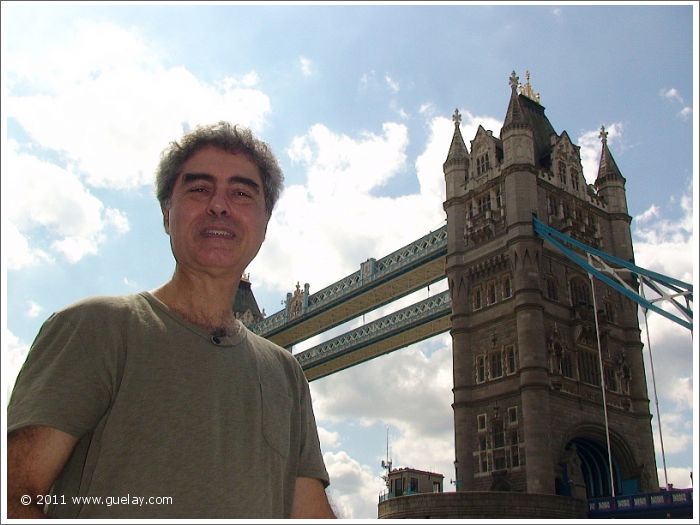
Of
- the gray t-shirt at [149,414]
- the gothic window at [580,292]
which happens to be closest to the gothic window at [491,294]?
the gothic window at [580,292]

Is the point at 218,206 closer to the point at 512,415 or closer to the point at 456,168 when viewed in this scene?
the point at 512,415

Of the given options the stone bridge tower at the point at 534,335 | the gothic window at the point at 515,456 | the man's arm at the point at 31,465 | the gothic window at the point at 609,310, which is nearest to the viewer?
the man's arm at the point at 31,465

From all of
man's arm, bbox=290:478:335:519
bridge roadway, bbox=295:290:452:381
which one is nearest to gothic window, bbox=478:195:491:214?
bridge roadway, bbox=295:290:452:381

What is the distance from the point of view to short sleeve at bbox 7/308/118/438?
2.30 meters

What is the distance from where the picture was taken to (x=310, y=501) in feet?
10.3

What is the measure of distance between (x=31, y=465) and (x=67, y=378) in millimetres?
301

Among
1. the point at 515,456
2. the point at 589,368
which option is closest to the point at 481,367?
the point at 515,456

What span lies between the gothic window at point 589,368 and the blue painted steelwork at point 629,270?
3.61 meters

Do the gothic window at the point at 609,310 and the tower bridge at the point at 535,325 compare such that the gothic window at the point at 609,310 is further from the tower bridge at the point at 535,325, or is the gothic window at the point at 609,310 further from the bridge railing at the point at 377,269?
the bridge railing at the point at 377,269

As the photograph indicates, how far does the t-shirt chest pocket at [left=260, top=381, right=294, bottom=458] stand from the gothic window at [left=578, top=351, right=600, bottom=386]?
102 ft

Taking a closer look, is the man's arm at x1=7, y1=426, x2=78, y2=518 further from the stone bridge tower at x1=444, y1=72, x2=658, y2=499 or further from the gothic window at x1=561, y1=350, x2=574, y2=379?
the gothic window at x1=561, y1=350, x2=574, y2=379

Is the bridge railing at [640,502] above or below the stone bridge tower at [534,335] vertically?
below

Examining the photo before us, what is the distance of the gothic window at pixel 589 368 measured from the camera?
32.1 m

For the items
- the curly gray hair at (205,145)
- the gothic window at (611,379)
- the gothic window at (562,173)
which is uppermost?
the gothic window at (562,173)
